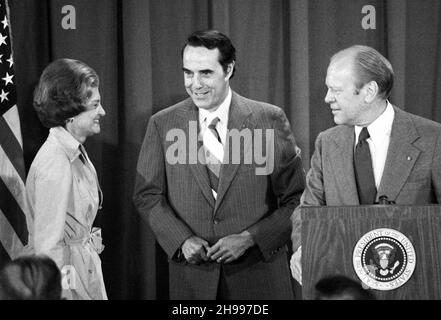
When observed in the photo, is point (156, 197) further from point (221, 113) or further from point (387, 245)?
point (387, 245)

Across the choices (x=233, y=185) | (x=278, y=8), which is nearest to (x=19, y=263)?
(x=233, y=185)

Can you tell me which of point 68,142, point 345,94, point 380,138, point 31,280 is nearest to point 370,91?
point 345,94

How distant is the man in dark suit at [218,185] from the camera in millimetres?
3879

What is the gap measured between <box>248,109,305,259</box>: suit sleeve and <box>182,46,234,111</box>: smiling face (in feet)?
1.23

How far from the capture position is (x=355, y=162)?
359 centimetres

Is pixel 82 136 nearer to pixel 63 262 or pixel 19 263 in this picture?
pixel 63 262

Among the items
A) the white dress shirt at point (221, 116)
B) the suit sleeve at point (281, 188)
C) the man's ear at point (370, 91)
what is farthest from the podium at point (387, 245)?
the white dress shirt at point (221, 116)

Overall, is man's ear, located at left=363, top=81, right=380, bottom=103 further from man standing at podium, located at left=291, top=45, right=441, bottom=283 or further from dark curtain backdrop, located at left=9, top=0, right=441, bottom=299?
dark curtain backdrop, located at left=9, top=0, right=441, bottom=299

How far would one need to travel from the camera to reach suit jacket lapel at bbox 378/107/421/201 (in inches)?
136

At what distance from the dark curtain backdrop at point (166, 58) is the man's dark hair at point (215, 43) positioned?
486 mm

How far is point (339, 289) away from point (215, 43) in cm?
174

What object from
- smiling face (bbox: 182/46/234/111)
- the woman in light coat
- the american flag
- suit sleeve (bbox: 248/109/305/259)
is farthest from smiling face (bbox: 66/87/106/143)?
suit sleeve (bbox: 248/109/305/259)

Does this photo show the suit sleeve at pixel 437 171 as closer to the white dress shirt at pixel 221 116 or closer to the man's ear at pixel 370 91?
the man's ear at pixel 370 91

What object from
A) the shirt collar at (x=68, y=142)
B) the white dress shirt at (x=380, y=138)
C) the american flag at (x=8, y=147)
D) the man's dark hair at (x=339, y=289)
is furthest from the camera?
the american flag at (x=8, y=147)
